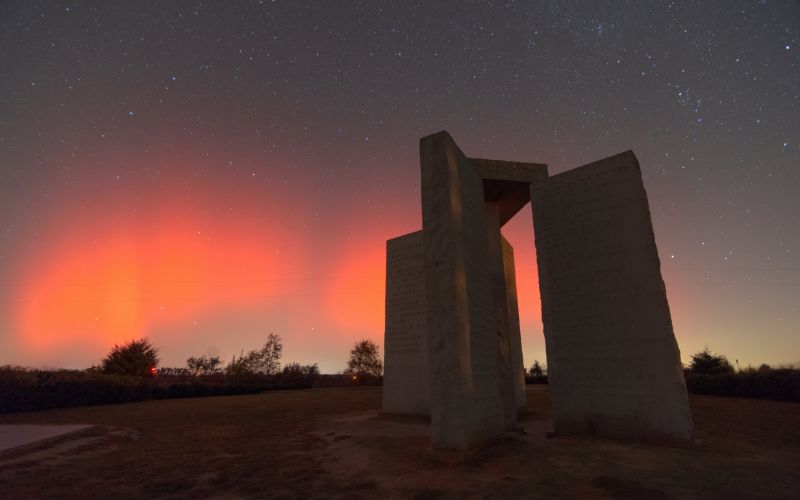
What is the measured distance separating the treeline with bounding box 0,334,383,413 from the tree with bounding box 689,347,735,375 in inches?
1162

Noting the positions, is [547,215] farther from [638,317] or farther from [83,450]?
[83,450]

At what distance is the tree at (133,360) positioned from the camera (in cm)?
3253

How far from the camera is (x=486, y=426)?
343 inches

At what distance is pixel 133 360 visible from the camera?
109ft

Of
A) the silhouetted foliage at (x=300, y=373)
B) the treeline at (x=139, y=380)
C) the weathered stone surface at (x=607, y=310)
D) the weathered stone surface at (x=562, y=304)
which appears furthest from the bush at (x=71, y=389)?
the weathered stone surface at (x=607, y=310)

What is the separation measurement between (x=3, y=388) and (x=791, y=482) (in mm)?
25768

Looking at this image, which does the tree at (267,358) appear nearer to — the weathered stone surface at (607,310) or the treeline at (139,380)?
the treeline at (139,380)

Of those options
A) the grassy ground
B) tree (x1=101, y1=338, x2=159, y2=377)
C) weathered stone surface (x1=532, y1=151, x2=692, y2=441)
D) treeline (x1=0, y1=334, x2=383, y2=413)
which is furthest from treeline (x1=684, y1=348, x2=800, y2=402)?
tree (x1=101, y1=338, x2=159, y2=377)

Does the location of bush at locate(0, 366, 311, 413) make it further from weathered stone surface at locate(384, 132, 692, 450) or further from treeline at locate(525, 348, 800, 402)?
treeline at locate(525, 348, 800, 402)

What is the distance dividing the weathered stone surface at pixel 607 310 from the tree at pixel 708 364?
69.9 ft

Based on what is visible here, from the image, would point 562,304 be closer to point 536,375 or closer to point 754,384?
point 754,384

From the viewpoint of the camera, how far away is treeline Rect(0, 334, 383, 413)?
1844 cm

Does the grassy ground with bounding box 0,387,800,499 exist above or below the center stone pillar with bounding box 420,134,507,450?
below

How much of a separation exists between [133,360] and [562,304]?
36.0 meters
